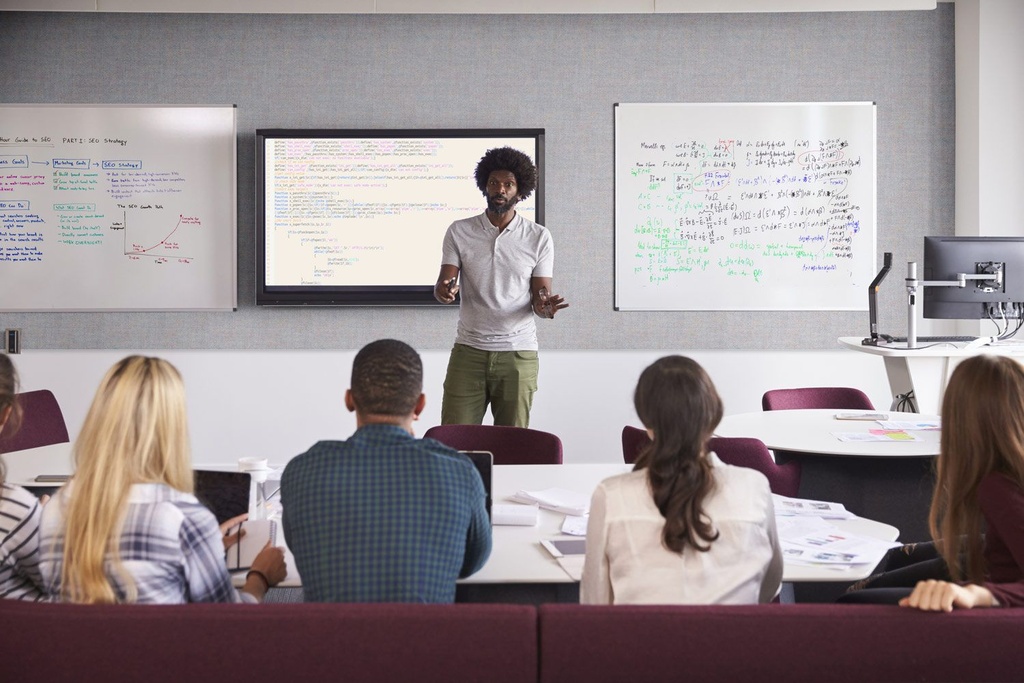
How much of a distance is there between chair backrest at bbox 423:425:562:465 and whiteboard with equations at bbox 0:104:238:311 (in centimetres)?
245

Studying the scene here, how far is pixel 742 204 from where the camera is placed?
5.10 metres

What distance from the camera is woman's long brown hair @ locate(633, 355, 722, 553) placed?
1612 mm

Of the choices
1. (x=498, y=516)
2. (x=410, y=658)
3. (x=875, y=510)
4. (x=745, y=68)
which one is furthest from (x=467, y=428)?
(x=745, y=68)

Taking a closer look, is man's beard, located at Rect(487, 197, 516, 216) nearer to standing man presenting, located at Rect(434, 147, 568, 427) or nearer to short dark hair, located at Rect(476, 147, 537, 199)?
standing man presenting, located at Rect(434, 147, 568, 427)

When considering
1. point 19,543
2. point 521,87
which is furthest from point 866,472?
point 521,87

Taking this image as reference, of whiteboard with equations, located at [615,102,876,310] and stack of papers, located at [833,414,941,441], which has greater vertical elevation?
whiteboard with equations, located at [615,102,876,310]

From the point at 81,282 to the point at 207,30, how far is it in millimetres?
1582

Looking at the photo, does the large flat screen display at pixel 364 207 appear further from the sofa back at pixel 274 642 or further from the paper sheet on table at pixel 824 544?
the sofa back at pixel 274 642

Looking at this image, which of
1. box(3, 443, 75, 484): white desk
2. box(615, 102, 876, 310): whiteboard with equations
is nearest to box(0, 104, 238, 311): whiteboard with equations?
box(3, 443, 75, 484): white desk

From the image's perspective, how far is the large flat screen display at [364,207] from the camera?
501 centimetres

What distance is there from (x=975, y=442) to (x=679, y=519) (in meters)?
0.63

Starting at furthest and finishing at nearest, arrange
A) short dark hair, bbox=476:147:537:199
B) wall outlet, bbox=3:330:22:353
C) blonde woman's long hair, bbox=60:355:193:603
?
wall outlet, bbox=3:330:22:353 < short dark hair, bbox=476:147:537:199 < blonde woman's long hair, bbox=60:355:193:603

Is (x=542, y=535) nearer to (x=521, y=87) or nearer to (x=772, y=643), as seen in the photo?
(x=772, y=643)

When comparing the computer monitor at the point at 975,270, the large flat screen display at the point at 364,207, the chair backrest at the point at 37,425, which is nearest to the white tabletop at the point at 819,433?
the computer monitor at the point at 975,270
